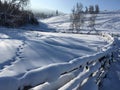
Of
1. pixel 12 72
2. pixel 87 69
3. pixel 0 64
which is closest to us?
pixel 87 69

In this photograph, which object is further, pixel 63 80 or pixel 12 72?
pixel 12 72

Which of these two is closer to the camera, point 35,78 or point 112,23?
point 35,78

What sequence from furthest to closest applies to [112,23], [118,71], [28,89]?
[112,23], [118,71], [28,89]

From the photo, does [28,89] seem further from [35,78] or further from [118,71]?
[118,71]

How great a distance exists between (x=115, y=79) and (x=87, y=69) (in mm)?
4060

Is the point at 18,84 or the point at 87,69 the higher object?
the point at 18,84

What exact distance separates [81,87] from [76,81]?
0.89m

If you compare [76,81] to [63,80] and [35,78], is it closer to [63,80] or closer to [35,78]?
[63,80]

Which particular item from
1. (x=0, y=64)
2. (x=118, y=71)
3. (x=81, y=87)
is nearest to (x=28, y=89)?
(x=81, y=87)

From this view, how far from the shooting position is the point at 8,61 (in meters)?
9.29

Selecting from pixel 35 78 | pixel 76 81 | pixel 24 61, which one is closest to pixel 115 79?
pixel 24 61

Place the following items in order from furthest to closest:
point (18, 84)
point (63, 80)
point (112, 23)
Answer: point (112, 23)
point (63, 80)
point (18, 84)

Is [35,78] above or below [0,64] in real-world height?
above

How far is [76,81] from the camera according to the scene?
4387mm
